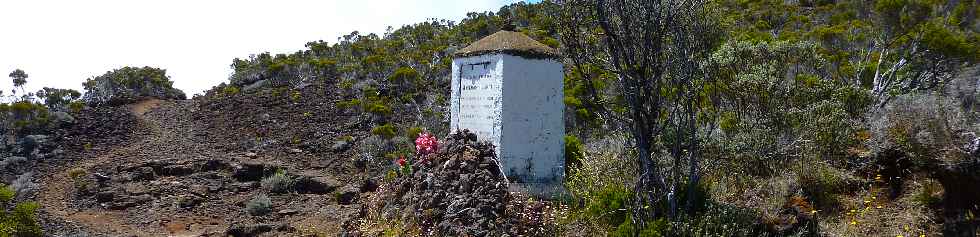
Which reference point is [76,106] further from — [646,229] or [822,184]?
[822,184]

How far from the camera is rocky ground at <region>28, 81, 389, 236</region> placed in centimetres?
1184

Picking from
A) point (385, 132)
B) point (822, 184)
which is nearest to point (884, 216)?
point (822, 184)

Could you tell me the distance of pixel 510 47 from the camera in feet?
24.8

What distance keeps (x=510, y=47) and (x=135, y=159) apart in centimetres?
1307

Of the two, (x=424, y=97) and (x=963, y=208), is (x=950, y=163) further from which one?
(x=424, y=97)

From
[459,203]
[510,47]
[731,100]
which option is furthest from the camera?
[731,100]

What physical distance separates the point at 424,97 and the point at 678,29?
15.6 meters

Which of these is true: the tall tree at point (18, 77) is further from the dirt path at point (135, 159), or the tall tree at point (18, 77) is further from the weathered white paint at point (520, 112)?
the weathered white paint at point (520, 112)

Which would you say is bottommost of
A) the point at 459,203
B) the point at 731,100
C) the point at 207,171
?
the point at 207,171

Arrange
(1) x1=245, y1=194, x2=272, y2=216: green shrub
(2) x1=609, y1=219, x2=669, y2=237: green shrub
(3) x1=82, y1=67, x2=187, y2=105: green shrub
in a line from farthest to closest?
(3) x1=82, y1=67, x2=187, y2=105: green shrub
(1) x1=245, y1=194, x2=272, y2=216: green shrub
(2) x1=609, y1=219, x2=669, y2=237: green shrub

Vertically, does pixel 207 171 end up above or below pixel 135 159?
below

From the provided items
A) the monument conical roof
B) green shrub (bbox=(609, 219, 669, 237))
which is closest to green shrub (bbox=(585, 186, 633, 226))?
green shrub (bbox=(609, 219, 669, 237))

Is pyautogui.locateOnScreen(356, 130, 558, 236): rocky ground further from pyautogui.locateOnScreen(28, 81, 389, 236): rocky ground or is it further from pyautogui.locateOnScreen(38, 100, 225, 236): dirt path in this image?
pyautogui.locateOnScreen(38, 100, 225, 236): dirt path

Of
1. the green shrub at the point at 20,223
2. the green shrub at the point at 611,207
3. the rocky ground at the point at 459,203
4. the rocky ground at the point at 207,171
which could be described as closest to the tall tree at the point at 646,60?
the green shrub at the point at 611,207
